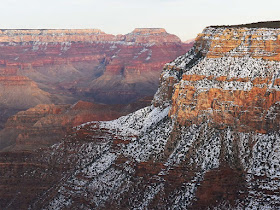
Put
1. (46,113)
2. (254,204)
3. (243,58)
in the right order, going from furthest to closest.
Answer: (46,113) < (243,58) < (254,204)

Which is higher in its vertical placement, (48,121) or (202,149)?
(202,149)

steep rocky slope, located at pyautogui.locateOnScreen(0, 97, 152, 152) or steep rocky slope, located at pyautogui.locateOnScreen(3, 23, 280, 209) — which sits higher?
steep rocky slope, located at pyautogui.locateOnScreen(3, 23, 280, 209)

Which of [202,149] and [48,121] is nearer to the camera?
[202,149]

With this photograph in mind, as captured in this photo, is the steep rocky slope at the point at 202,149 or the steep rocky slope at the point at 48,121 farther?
the steep rocky slope at the point at 48,121

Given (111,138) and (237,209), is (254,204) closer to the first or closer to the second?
(237,209)

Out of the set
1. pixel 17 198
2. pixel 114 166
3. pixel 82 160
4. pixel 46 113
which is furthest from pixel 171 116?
pixel 46 113

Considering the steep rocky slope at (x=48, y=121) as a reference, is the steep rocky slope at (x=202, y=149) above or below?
above

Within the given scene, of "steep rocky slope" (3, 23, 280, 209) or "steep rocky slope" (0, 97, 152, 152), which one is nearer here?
"steep rocky slope" (3, 23, 280, 209)

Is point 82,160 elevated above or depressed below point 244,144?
below
